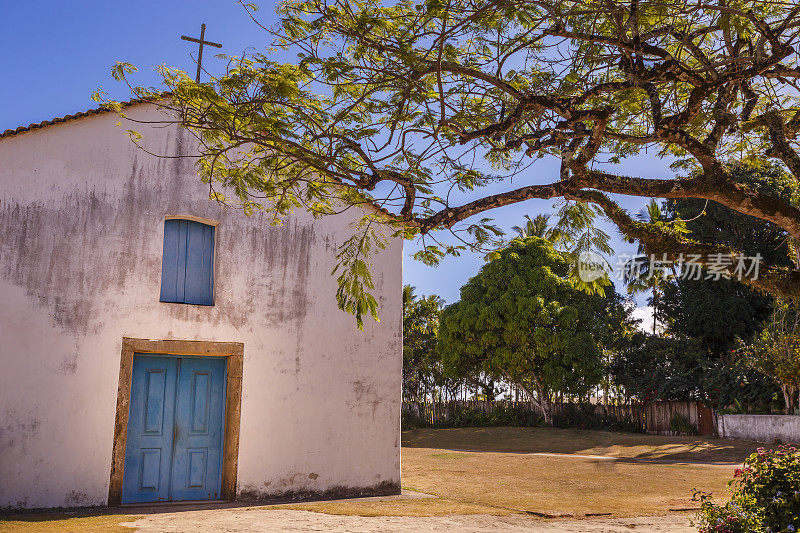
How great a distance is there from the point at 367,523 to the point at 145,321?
176 inches

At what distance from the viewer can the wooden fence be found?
953 inches

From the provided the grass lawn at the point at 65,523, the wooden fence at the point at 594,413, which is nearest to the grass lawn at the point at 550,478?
Result: the grass lawn at the point at 65,523

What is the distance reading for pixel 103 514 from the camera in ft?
27.0

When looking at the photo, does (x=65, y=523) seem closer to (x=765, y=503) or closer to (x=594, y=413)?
(x=765, y=503)

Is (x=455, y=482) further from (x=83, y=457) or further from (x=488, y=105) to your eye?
(x=488, y=105)

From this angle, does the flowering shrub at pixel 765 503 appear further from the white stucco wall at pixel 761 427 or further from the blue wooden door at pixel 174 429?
the white stucco wall at pixel 761 427

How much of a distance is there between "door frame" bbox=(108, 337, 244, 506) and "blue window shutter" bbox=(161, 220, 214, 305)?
749mm

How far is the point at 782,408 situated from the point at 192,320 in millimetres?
19488

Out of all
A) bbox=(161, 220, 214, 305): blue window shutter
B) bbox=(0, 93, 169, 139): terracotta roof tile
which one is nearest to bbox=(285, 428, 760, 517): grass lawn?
bbox=(161, 220, 214, 305): blue window shutter

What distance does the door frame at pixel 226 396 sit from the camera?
8922mm

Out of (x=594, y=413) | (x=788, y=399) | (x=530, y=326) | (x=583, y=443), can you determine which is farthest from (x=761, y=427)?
(x=530, y=326)

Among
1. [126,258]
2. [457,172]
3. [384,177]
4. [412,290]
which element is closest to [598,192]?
[457,172]

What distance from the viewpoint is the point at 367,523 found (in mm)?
7766

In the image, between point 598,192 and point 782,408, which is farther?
point 782,408
